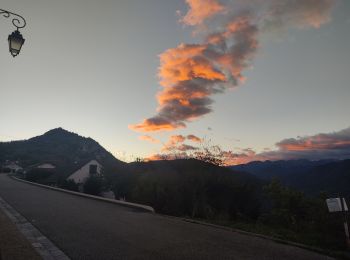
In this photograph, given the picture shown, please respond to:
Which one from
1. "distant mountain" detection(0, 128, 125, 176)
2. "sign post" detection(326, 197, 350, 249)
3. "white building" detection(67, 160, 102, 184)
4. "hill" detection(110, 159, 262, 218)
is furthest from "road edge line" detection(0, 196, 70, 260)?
"distant mountain" detection(0, 128, 125, 176)

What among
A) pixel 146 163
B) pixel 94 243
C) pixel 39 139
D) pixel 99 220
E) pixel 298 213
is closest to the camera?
pixel 94 243

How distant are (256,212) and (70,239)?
1366 centimetres

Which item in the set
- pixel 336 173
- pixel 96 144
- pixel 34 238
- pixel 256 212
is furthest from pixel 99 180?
pixel 96 144

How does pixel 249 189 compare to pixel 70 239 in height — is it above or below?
above

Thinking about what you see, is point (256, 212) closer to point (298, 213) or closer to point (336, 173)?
point (298, 213)

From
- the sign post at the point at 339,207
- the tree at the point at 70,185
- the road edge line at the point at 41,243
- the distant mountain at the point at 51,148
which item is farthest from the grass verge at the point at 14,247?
the distant mountain at the point at 51,148

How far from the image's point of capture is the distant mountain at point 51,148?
130 metres

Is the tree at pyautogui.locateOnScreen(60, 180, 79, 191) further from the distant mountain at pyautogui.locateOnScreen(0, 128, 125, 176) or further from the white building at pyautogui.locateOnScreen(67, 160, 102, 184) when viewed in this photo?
the distant mountain at pyautogui.locateOnScreen(0, 128, 125, 176)

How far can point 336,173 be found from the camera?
137625 mm

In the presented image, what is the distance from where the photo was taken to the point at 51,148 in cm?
15450

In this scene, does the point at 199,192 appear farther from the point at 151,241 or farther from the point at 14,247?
the point at 14,247

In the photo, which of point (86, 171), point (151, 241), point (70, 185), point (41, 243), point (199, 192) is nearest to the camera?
point (41, 243)

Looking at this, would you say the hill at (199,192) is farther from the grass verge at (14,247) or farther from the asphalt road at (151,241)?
the grass verge at (14,247)

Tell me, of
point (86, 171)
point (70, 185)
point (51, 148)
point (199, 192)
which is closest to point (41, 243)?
point (199, 192)
